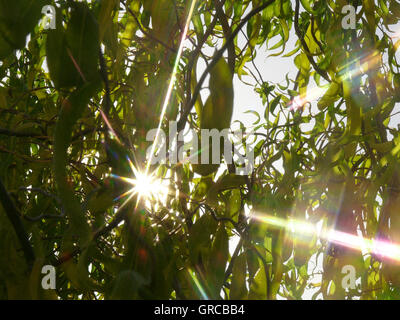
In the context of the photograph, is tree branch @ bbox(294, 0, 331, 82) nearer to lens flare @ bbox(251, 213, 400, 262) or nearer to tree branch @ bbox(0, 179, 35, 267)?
lens flare @ bbox(251, 213, 400, 262)

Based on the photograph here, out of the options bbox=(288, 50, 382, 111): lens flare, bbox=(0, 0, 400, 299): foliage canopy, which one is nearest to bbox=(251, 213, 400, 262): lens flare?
bbox=(0, 0, 400, 299): foliage canopy

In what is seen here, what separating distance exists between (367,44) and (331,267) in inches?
16.0

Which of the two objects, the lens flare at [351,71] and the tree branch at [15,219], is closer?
the tree branch at [15,219]

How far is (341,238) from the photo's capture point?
0.75 m

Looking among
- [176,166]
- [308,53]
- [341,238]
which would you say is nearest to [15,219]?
[176,166]

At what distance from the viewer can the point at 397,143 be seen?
0.73 m

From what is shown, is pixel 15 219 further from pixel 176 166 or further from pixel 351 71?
pixel 351 71

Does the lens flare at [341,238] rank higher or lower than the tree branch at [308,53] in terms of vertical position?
lower

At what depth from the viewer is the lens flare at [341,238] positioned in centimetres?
70

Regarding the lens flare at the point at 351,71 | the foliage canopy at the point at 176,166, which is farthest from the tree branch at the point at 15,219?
the lens flare at the point at 351,71

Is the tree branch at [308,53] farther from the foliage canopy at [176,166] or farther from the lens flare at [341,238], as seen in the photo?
the lens flare at [341,238]
